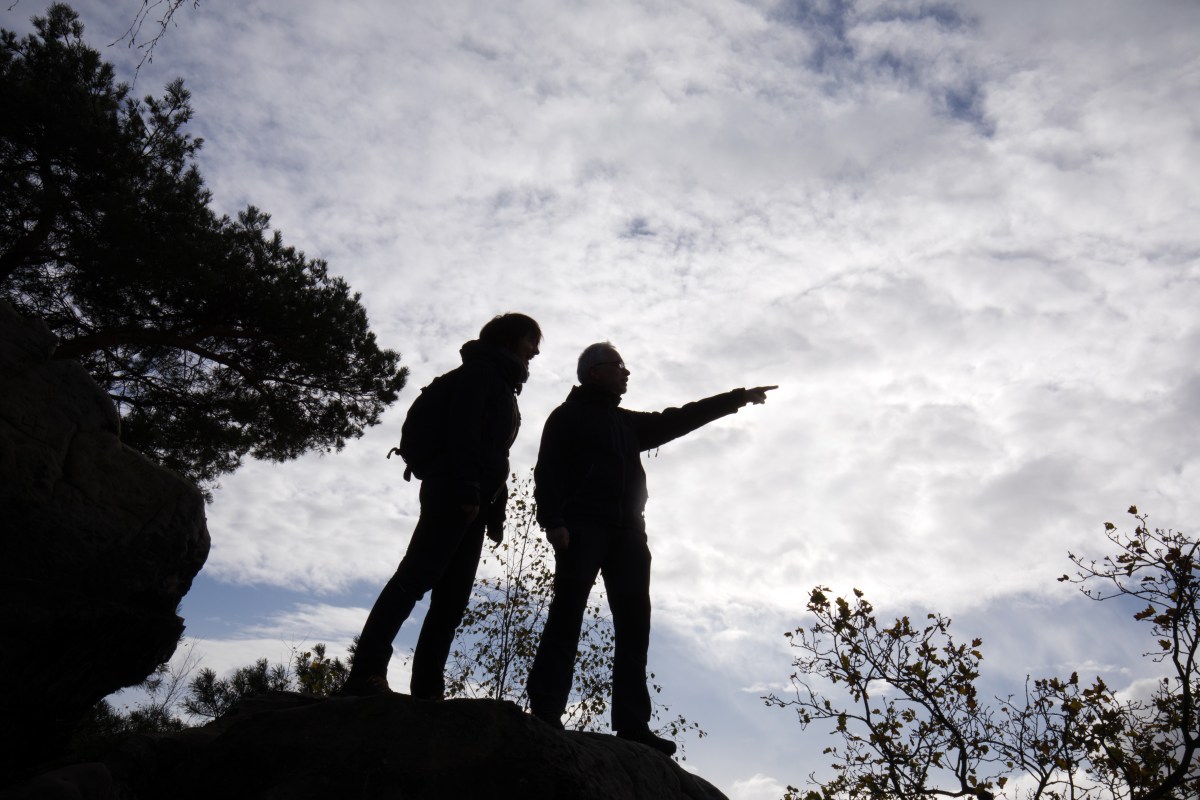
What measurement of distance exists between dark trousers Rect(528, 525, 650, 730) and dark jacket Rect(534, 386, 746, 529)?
4.2 inches

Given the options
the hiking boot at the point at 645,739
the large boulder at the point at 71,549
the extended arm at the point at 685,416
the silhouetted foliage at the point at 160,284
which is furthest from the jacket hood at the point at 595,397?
the silhouetted foliage at the point at 160,284

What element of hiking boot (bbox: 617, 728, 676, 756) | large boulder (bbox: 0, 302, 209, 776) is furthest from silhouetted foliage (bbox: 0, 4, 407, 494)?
hiking boot (bbox: 617, 728, 676, 756)

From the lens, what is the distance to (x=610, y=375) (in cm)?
470

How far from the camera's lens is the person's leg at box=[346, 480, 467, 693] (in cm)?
379

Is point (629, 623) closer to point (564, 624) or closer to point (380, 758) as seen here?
point (564, 624)

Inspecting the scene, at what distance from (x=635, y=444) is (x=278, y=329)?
685 cm

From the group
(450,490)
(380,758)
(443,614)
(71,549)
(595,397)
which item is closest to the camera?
(380,758)

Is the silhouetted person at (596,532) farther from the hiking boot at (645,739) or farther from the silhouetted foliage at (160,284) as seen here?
the silhouetted foliage at (160,284)

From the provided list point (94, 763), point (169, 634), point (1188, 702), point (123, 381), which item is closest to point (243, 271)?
point (123, 381)

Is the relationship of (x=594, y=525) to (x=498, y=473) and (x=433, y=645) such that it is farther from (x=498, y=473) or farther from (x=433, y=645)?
(x=433, y=645)

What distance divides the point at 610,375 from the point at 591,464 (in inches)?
22.4

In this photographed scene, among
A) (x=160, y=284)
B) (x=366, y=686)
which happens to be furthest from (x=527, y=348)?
(x=160, y=284)

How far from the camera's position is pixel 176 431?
9992mm

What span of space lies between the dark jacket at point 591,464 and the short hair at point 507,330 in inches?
18.4
